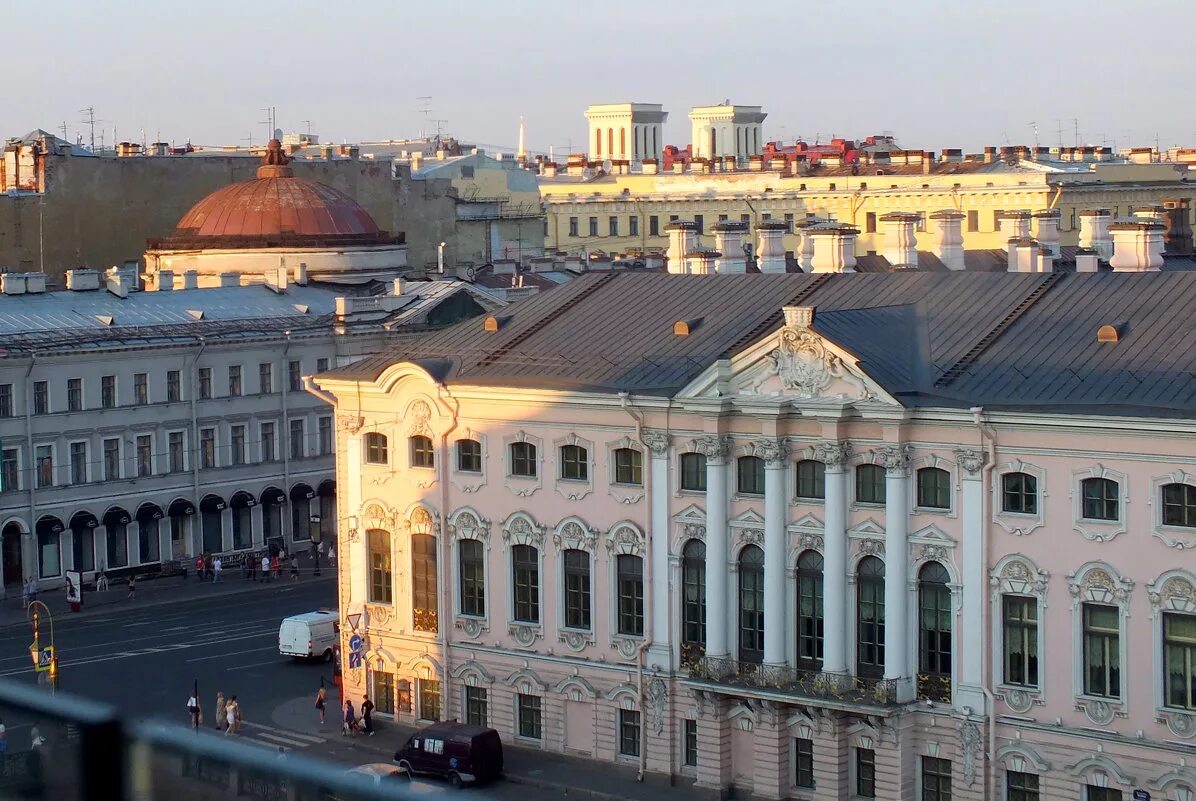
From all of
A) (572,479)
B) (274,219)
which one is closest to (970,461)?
(572,479)

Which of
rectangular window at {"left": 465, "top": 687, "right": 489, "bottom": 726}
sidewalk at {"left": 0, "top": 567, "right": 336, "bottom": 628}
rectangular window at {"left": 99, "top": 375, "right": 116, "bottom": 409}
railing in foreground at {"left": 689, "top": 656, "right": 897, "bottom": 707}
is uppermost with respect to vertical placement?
rectangular window at {"left": 99, "top": 375, "right": 116, "bottom": 409}

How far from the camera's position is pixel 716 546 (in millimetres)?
42406

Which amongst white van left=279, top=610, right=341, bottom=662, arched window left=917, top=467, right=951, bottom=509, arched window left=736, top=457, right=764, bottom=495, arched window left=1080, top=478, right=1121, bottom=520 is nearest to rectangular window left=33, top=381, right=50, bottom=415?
white van left=279, top=610, right=341, bottom=662

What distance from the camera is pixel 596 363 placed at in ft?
150

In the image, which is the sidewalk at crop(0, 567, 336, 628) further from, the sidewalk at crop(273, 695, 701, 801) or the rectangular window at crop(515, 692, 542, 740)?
the rectangular window at crop(515, 692, 542, 740)

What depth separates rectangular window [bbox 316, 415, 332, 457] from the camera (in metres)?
76.7

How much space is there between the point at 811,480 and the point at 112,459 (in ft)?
114

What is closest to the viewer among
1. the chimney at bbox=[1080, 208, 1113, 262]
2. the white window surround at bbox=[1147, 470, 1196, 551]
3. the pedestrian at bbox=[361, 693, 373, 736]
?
the white window surround at bbox=[1147, 470, 1196, 551]

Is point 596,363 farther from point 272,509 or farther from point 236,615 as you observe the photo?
point 272,509

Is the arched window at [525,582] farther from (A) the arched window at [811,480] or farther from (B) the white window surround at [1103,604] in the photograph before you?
(B) the white window surround at [1103,604]

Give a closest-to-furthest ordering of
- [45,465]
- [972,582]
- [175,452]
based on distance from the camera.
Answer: [972,582] → [45,465] → [175,452]

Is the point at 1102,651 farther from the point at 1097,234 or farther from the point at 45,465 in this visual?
the point at 45,465

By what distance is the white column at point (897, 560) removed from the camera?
39.8 metres

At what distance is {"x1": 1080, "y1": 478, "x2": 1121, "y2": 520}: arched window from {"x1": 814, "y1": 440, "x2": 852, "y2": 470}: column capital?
15.0ft
